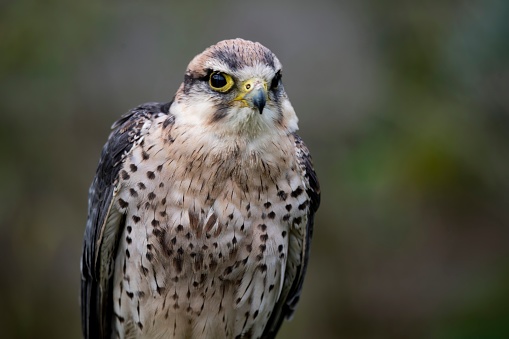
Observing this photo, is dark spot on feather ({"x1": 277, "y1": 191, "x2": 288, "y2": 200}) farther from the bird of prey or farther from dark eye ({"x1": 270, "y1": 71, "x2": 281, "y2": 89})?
dark eye ({"x1": 270, "y1": 71, "x2": 281, "y2": 89})

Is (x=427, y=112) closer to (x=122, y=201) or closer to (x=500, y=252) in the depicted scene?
(x=500, y=252)

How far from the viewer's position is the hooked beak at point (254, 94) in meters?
3.49

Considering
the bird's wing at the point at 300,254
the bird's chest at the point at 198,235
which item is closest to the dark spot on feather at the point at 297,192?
the bird's chest at the point at 198,235

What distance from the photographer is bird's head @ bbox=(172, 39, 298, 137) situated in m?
3.57

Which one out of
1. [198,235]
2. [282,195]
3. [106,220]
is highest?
[282,195]

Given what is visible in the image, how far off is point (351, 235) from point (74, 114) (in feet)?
8.39

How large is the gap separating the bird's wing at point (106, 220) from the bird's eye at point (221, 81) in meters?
0.34

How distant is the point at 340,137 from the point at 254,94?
2.99 metres

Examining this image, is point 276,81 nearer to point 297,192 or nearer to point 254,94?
point 254,94

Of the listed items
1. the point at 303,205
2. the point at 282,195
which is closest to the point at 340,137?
the point at 303,205

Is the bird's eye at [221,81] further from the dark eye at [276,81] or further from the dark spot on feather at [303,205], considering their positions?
the dark spot on feather at [303,205]

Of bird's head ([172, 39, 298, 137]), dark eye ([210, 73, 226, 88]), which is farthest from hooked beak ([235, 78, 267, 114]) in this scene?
dark eye ([210, 73, 226, 88])

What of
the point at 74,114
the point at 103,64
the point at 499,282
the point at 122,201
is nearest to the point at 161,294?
the point at 122,201

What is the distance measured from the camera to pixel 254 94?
138 inches
